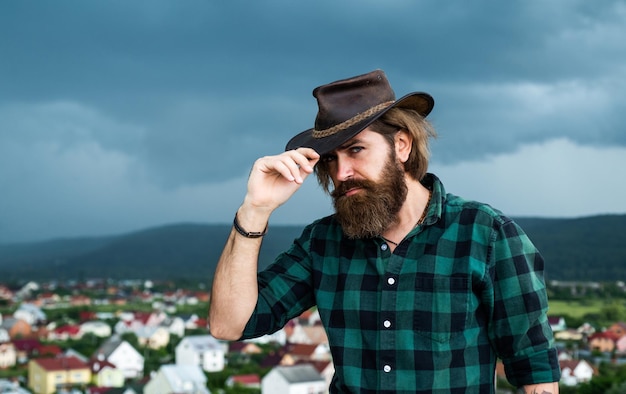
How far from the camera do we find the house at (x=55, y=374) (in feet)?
76.3

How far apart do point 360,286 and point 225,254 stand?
0.83ft

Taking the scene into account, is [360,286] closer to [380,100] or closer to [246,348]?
[380,100]

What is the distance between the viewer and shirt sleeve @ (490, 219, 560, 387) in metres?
1.34

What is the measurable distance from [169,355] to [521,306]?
28477 millimetres

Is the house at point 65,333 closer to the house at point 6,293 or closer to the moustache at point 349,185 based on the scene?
the house at point 6,293

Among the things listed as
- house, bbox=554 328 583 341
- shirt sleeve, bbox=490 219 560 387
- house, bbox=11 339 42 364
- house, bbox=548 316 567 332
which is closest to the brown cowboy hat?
Answer: shirt sleeve, bbox=490 219 560 387

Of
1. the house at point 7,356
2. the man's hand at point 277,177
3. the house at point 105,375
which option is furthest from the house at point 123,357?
the man's hand at point 277,177

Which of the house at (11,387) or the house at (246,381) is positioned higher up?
the house at (246,381)

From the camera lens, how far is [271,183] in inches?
56.7

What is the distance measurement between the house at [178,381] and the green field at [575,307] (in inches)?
541

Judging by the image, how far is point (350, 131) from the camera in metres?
1.38

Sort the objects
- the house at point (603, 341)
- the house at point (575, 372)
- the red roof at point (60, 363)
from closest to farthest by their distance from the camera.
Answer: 1. the house at point (575, 372)
2. the red roof at point (60, 363)
3. the house at point (603, 341)

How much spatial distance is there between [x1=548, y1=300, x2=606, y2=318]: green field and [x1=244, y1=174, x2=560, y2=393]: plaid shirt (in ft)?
94.5

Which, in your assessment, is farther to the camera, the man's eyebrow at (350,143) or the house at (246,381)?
the house at (246,381)
